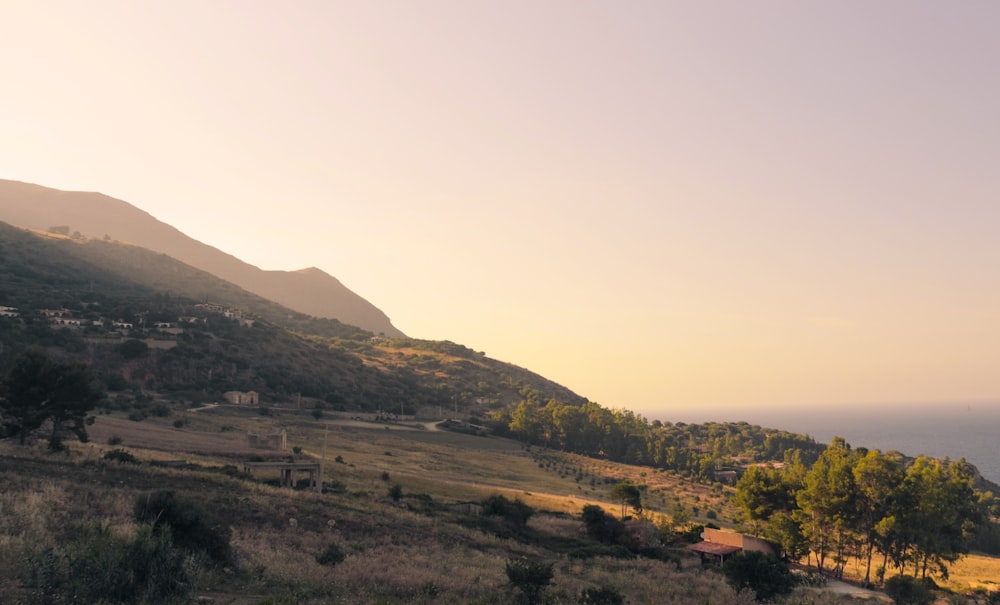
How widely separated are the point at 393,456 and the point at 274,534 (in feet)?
157

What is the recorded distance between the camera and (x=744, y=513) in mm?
56625

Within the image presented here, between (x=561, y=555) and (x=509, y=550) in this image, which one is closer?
(x=509, y=550)

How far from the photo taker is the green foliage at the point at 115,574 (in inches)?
536

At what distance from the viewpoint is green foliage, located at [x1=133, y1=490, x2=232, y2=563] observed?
20.5 metres

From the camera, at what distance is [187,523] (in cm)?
2105

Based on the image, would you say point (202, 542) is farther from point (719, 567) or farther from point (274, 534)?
point (719, 567)

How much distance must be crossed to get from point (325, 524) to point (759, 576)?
2306cm

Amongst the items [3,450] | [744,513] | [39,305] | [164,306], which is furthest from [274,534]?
[164,306]

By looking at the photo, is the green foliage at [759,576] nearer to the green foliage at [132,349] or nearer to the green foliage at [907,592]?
the green foliage at [907,592]

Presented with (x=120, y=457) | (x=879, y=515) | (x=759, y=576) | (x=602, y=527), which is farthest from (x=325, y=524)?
(x=879, y=515)

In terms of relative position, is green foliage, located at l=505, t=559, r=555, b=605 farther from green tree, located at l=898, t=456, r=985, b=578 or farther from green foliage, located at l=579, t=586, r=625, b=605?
green tree, located at l=898, t=456, r=985, b=578

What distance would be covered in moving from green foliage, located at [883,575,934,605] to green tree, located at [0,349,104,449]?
56829 mm

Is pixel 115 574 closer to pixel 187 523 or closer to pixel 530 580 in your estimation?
pixel 187 523

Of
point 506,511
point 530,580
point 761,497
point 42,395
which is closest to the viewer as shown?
point 530,580
